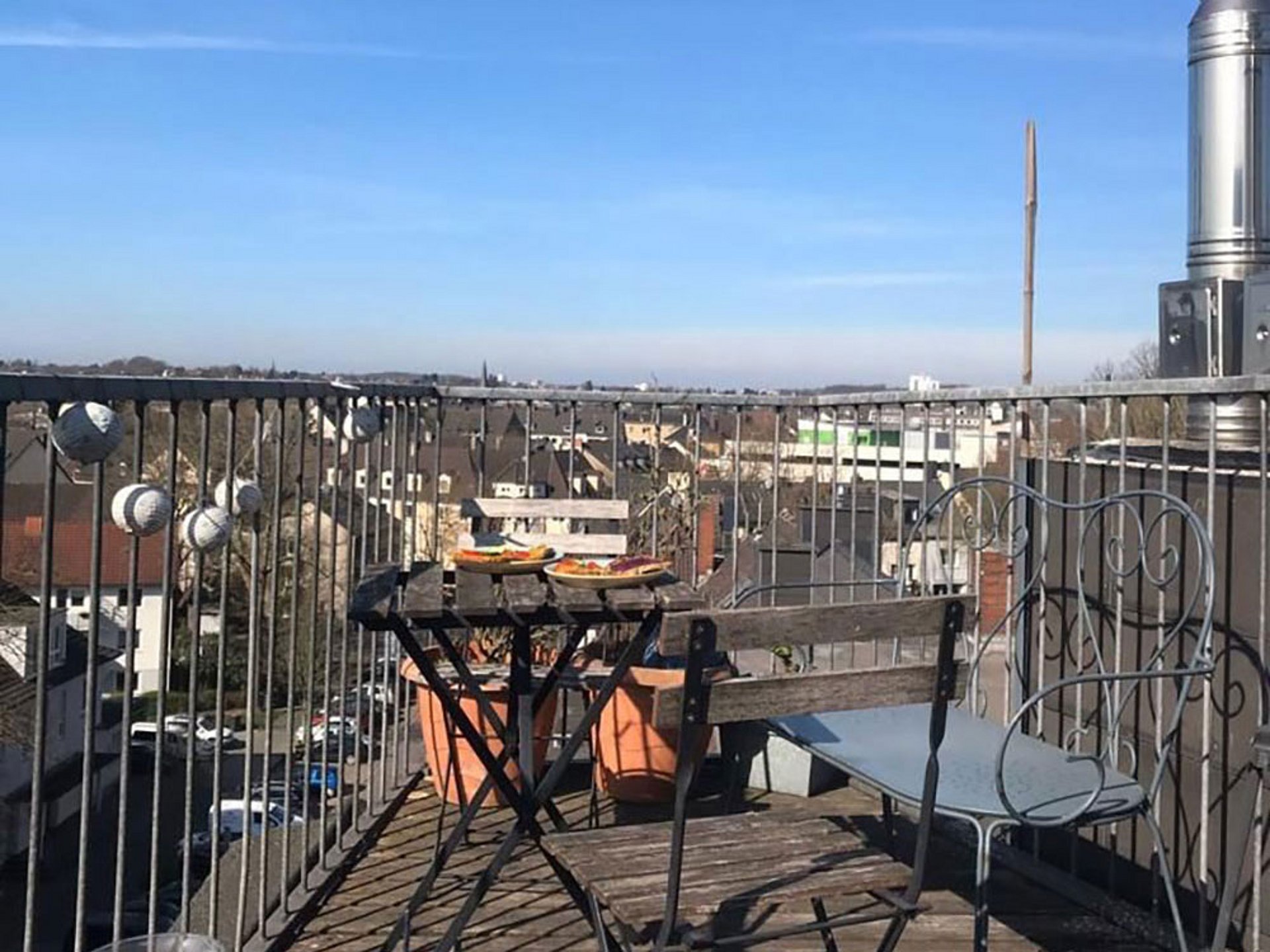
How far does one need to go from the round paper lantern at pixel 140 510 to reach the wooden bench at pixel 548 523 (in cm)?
156

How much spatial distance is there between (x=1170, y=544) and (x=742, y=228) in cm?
2205

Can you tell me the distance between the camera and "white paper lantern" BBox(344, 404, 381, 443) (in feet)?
12.0

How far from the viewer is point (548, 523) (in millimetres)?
5285

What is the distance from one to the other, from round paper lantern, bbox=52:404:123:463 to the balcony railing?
0.02 meters

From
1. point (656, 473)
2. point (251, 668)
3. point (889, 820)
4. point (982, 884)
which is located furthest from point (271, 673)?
point (656, 473)

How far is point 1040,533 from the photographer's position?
384 cm

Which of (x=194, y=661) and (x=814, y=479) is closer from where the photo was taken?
(x=194, y=661)

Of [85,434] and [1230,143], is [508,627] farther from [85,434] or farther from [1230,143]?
[1230,143]

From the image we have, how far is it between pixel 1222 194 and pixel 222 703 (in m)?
4.31

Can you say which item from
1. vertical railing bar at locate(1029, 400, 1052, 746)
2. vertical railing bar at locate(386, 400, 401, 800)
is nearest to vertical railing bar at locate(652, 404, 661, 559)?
vertical railing bar at locate(386, 400, 401, 800)

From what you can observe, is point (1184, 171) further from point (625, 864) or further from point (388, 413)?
point (625, 864)

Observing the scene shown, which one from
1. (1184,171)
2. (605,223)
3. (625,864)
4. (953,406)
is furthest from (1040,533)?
(605,223)

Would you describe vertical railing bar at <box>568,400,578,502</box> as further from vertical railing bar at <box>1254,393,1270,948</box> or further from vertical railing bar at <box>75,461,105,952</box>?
vertical railing bar at <box>75,461,105,952</box>

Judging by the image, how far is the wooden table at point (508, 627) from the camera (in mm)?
2740
